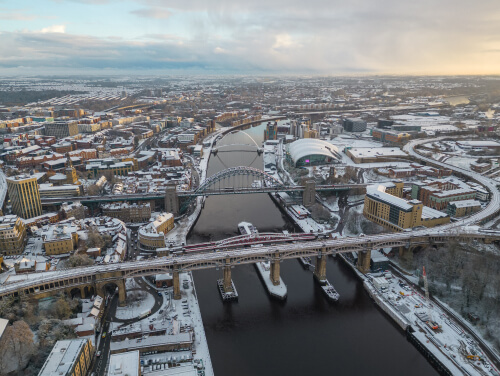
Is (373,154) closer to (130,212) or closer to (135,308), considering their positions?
(130,212)

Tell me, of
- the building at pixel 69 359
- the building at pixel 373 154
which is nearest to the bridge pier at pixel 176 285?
the building at pixel 69 359

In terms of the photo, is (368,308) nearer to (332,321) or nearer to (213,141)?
(332,321)

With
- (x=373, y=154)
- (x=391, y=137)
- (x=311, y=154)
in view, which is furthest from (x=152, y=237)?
(x=391, y=137)

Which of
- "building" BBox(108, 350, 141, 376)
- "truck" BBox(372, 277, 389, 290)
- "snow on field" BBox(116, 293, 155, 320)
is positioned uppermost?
"building" BBox(108, 350, 141, 376)

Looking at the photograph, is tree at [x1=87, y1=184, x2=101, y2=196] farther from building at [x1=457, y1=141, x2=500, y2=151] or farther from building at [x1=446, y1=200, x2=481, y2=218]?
building at [x1=457, y1=141, x2=500, y2=151]

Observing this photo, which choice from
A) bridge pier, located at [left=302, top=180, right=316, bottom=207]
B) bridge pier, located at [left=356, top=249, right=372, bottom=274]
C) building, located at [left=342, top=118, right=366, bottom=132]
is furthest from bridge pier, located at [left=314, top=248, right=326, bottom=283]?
building, located at [left=342, top=118, right=366, bottom=132]

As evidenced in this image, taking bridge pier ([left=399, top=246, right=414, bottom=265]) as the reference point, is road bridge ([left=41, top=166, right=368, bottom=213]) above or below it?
above
